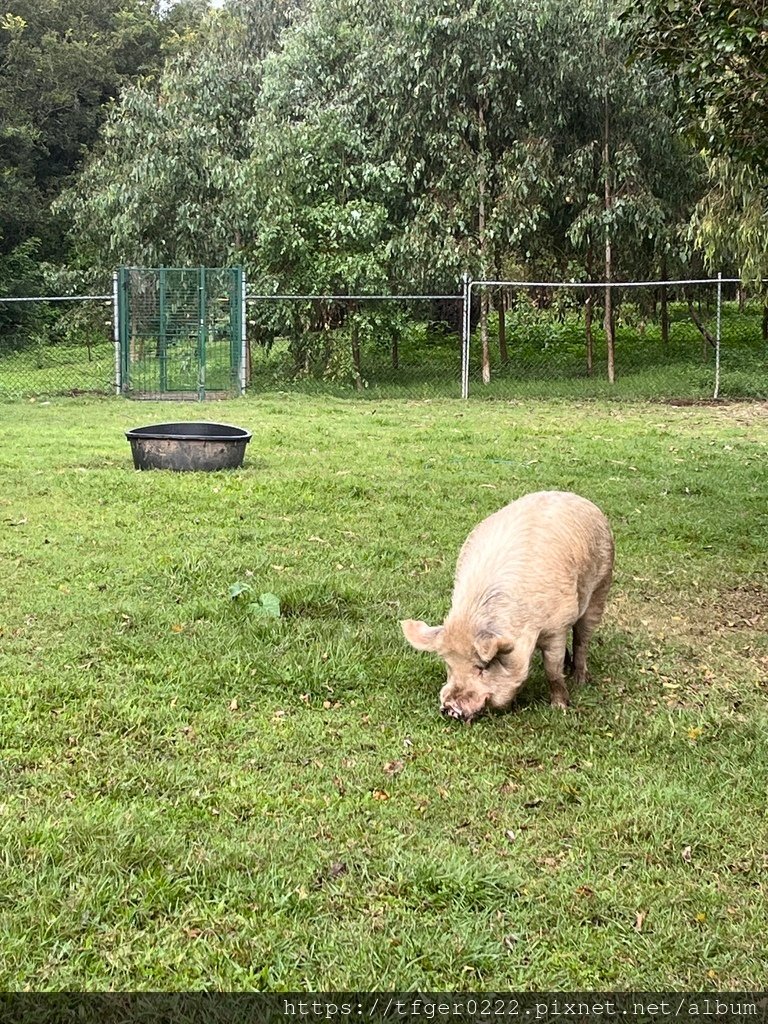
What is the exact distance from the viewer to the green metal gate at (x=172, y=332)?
1738cm

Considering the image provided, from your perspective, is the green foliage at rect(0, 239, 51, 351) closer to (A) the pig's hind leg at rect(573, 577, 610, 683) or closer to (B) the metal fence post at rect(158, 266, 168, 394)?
(B) the metal fence post at rect(158, 266, 168, 394)

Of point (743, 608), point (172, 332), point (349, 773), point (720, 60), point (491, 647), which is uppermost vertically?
point (720, 60)

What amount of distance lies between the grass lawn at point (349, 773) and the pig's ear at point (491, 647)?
335mm

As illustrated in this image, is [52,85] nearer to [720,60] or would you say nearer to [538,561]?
[720,60]

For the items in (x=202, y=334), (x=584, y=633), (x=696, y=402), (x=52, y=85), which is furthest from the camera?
(x=52, y=85)

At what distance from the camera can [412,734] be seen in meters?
4.06

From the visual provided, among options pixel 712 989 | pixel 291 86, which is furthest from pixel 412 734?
A: pixel 291 86

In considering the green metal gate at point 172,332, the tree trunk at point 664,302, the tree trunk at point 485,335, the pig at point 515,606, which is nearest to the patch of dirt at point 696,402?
the tree trunk at point 664,302

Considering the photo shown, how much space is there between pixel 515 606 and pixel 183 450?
18.9ft

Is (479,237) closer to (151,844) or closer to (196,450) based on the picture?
(196,450)

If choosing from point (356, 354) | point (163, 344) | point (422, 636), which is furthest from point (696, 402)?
point (422, 636)

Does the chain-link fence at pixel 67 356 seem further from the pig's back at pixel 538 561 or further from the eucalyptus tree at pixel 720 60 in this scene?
the pig's back at pixel 538 561

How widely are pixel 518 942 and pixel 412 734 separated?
1361 millimetres

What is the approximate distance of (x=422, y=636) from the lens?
414 centimetres
